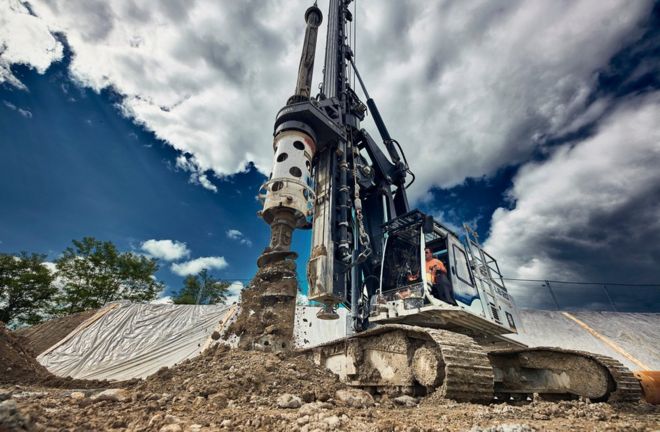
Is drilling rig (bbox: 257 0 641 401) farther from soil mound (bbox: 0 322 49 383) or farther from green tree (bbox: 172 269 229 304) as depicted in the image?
green tree (bbox: 172 269 229 304)

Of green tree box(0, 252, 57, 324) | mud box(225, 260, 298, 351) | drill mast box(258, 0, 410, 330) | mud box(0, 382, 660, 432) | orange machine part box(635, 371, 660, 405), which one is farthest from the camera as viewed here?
green tree box(0, 252, 57, 324)

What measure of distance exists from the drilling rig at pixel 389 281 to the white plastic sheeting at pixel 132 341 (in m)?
6.39

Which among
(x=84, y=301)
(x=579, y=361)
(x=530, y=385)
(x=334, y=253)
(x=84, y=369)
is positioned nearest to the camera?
(x=579, y=361)

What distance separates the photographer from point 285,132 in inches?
267

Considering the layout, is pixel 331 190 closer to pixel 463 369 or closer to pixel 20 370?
pixel 463 369

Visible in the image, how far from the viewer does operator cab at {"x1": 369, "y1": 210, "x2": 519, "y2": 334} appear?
479 cm

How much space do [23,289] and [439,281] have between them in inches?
1016

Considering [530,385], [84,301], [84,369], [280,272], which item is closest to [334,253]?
[280,272]

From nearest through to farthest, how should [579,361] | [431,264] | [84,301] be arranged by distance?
[579,361], [431,264], [84,301]

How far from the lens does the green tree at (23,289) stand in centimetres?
1817

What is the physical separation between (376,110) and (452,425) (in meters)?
10.6

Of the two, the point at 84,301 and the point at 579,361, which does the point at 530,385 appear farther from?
the point at 84,301

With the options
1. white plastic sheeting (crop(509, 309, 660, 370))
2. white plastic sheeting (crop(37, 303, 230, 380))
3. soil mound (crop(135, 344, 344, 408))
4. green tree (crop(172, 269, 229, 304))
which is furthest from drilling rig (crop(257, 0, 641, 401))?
green tree (crop(172, 269, 229, 304))

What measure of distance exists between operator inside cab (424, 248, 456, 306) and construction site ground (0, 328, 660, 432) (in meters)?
2.00
